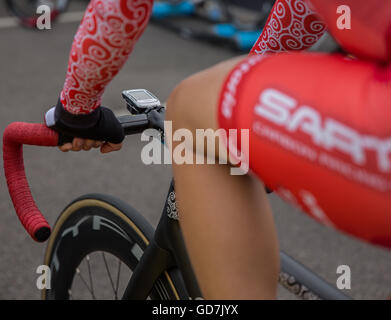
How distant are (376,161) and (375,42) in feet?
0.58

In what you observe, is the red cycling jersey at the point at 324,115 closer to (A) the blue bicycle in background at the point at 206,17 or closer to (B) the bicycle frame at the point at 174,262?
(B) the bicycle frame at the point at 174,262

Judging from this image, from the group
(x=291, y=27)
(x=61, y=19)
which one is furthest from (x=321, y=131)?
(x=61, y=19)

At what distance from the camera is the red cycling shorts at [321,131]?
2.32ft

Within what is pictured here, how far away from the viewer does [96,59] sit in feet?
2.97

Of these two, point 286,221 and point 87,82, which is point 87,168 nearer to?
point 286,221

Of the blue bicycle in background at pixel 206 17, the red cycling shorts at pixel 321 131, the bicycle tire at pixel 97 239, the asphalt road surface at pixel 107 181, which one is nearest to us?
the red cycling shorts at pixel 321 131

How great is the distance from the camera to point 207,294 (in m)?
0.91

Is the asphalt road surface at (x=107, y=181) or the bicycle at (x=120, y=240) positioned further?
the asphalt road surface at (x=107, y=181)

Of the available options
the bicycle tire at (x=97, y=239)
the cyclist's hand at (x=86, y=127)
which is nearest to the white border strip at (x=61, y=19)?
the bicycle tire at (x=97, y=239)

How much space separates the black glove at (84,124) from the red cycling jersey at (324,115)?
153 mm

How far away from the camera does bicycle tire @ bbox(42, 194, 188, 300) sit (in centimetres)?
134

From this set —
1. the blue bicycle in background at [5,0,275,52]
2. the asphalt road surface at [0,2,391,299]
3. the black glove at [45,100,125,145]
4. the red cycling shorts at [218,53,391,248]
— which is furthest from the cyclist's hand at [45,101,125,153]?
the blue bicycle in background at [5,0,275,52]

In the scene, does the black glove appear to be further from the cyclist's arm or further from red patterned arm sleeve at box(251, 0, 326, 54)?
red patterned arm sleeve at box(251, 0, 326, 54)

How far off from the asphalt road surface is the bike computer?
137 cm
